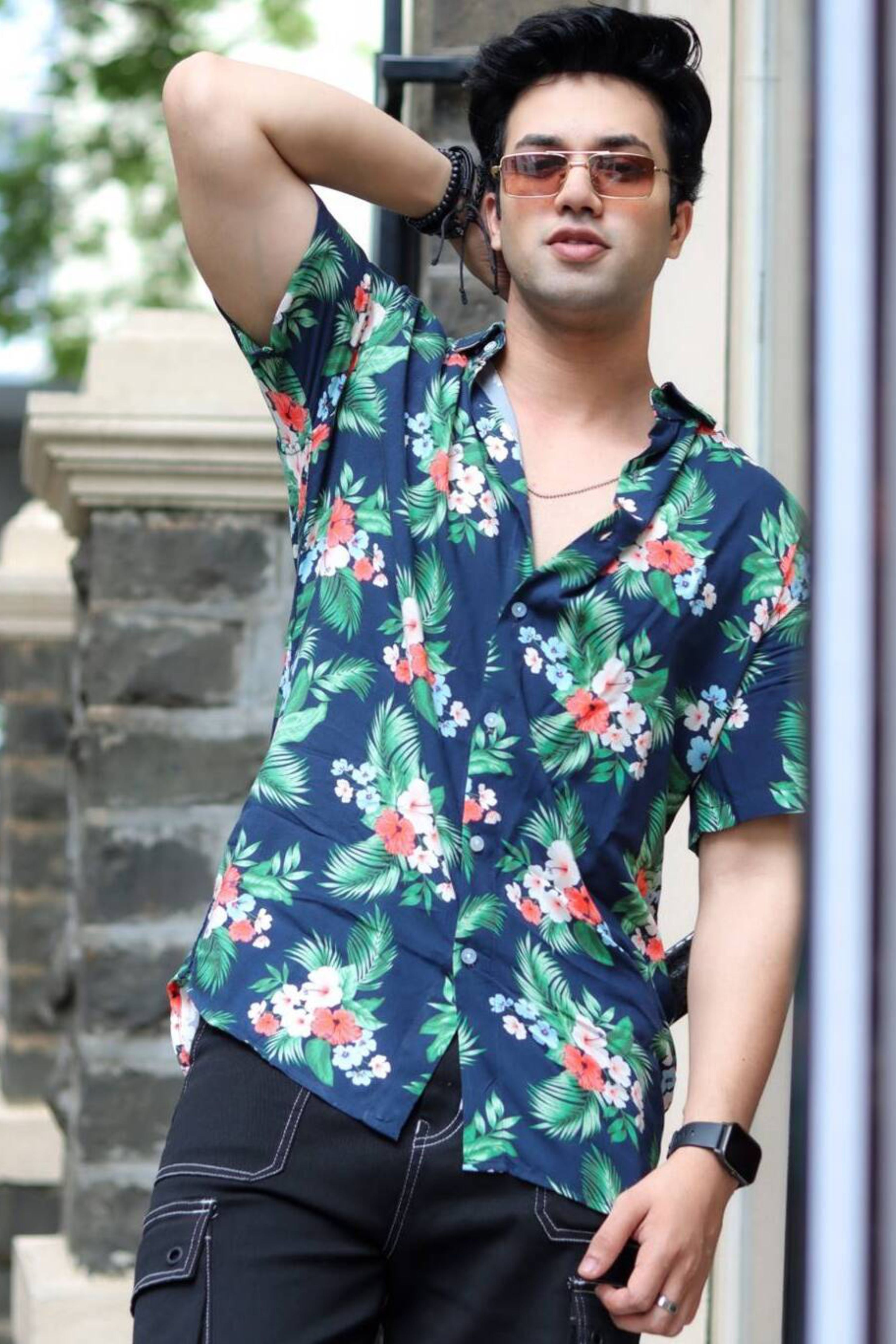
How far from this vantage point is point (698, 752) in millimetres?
1958

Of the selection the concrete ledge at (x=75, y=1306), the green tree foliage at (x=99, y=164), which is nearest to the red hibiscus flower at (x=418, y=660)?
the concrete ledge at (x=75, y=1306)

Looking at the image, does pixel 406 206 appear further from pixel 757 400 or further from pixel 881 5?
pixel 881 5

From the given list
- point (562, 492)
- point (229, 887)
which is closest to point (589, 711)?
point (562, 492)

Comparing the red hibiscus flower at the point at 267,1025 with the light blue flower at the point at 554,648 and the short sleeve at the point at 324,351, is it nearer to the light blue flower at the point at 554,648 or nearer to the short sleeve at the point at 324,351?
the light blue flower at the point at 554,648

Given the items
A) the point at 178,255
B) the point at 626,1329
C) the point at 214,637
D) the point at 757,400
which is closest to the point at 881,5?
the point at 626,1329

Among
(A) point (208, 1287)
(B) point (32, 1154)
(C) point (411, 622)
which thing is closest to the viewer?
(A) point (208, 1287)

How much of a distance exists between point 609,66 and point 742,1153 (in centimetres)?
104

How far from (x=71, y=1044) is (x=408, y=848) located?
3327mm

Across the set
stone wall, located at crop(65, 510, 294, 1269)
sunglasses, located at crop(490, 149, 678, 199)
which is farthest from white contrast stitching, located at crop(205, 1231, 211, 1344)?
stone wall, located at crop(65, 510, 294, 1269)

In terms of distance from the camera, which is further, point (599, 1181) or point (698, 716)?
point (698, 716)

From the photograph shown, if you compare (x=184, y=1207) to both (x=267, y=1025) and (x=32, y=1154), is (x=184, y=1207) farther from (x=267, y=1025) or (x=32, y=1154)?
(x=32, y=1154)

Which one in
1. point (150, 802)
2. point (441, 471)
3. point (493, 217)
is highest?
point (493, 217)

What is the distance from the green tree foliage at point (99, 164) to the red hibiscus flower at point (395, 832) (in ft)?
43.7

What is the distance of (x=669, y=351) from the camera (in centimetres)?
337
